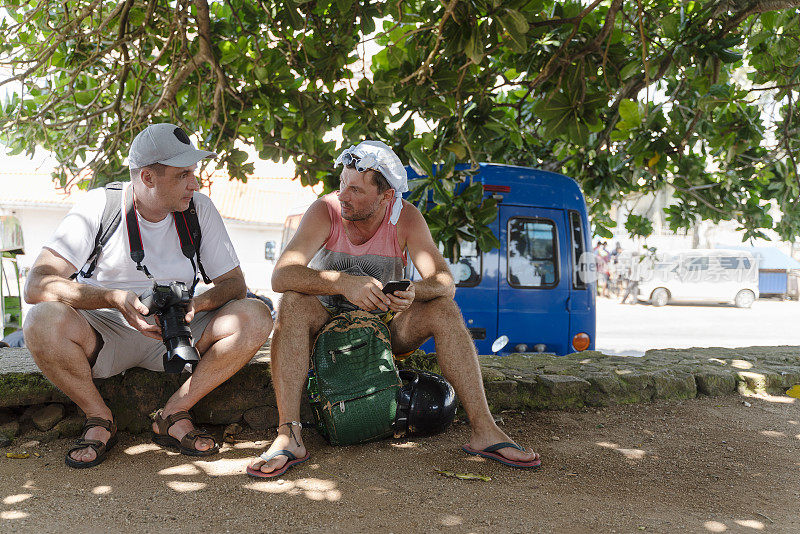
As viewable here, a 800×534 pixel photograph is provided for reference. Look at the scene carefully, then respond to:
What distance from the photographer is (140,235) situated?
3227 millimetres

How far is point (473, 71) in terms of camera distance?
4469 millimetres

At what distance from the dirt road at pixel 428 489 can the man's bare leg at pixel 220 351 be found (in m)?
0.21

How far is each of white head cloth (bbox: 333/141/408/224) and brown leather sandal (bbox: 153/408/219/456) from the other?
1.44m

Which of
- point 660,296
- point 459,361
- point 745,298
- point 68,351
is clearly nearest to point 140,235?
point 68,351

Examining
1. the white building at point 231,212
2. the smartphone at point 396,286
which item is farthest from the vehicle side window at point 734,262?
the smartphone at point 396,286

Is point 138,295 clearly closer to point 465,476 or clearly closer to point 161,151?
point 161,151

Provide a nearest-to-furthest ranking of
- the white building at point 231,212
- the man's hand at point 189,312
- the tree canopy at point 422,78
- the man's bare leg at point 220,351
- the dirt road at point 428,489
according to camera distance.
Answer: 1. the dirt road at point 428,489
2. the man's hand at point 189,312
3. the man's bare leg at point 220,351
4. the tree canopy at point 422,78
5. the white building at point 231,212

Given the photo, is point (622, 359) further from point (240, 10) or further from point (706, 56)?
point (240, 10)

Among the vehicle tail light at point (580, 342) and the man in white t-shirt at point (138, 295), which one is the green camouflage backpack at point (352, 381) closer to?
the man in white t-shirt at point (138, 295)

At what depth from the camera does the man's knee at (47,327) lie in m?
2.88

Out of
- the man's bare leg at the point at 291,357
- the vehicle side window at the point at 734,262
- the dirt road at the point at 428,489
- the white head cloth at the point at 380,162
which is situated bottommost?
the dirt road at the point at 428,489

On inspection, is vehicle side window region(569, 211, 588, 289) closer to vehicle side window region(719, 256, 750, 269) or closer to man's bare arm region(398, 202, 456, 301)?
man's bare arm region(398, 202, 456, 301)

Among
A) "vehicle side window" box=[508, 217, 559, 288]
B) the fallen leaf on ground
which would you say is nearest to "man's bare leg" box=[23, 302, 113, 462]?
the fallen leaf on ground

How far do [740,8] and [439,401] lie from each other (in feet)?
9.91
